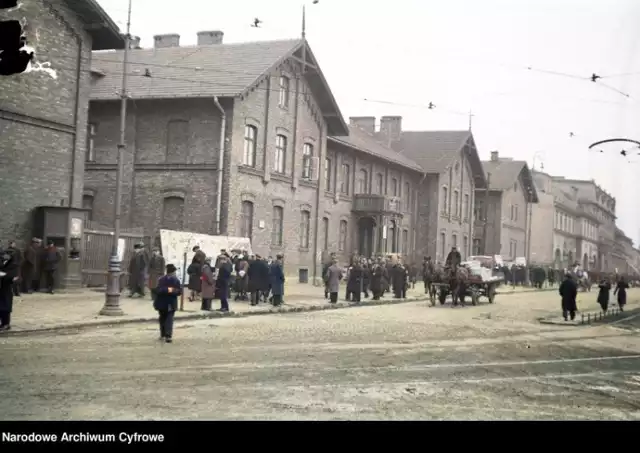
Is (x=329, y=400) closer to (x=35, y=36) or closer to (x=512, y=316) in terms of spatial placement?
(x=512, y=316)

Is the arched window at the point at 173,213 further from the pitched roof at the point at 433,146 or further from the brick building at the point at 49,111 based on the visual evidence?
the pitched roof at the point at 433,146

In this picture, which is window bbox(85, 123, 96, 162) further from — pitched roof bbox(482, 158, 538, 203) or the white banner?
pitched roof bbox(482, 158, 538, 203)

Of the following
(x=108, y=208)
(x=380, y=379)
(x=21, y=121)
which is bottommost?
(x=380, y=379)

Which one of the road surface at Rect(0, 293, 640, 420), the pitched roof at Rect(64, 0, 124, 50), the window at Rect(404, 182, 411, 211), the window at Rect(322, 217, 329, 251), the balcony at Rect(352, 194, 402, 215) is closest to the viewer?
the road surface at Rect(0, 293, 640, 420)

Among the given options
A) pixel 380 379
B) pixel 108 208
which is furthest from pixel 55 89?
pixel 380 379

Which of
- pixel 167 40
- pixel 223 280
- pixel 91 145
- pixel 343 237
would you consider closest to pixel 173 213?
pixel 91 145

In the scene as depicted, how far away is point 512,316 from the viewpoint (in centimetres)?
2364

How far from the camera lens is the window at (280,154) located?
3572 centimetres

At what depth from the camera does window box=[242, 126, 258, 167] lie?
32.9 m

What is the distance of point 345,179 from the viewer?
44.1m

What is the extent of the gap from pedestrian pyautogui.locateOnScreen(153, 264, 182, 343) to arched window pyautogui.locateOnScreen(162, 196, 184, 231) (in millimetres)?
18969

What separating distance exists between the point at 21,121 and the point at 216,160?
946cm

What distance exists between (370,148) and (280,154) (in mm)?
11724

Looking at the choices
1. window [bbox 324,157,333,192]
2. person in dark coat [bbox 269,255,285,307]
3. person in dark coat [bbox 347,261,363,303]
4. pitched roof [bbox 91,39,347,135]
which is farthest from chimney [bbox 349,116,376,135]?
person in dark coat [bbox 269,255,285,307]
